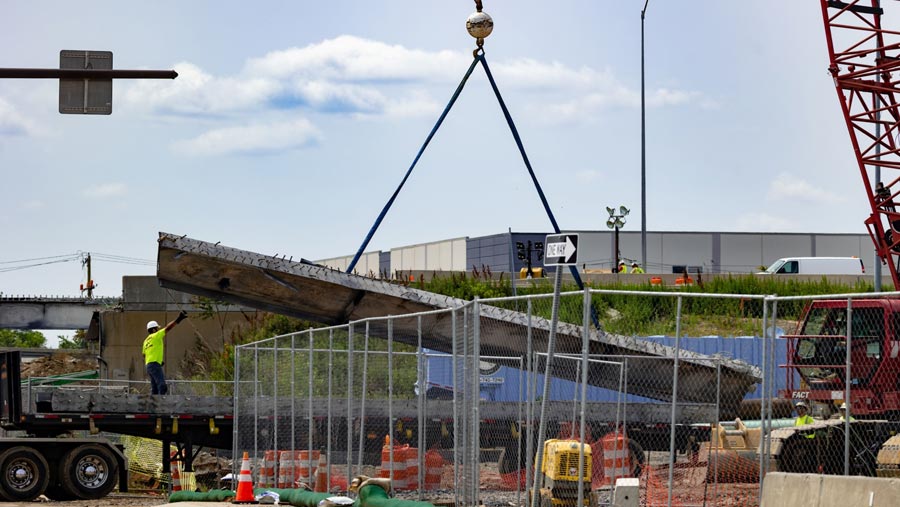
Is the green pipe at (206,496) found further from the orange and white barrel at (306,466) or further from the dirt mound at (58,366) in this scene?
the dirt mound at (58,366)

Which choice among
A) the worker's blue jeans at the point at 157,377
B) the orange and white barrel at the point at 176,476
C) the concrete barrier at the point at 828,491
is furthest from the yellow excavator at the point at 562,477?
the worker's blue jeans at the point at 157,377

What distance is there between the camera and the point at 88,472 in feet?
75.3

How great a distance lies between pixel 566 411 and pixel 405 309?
3950 mm

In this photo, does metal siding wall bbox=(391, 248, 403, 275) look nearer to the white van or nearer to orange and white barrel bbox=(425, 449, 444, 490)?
the white van

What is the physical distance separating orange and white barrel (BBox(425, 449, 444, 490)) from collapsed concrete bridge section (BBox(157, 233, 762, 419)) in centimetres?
377

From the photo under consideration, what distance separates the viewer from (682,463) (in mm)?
19469

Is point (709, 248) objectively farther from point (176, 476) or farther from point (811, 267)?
point (176, 476)

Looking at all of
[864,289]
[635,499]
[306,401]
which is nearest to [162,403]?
[306,401]

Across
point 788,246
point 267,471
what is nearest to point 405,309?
point 267,471

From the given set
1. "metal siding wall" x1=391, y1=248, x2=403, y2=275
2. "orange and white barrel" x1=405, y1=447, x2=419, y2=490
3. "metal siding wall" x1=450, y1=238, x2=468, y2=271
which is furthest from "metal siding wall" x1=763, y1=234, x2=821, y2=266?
"orange and white barrel" x1=405, y1=447, x2=419, y2=490

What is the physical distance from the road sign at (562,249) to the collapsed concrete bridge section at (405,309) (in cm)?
866

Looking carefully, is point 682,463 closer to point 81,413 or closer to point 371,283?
point 371,283

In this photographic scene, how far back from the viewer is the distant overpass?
245 ft

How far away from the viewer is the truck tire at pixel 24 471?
73.0 feet
